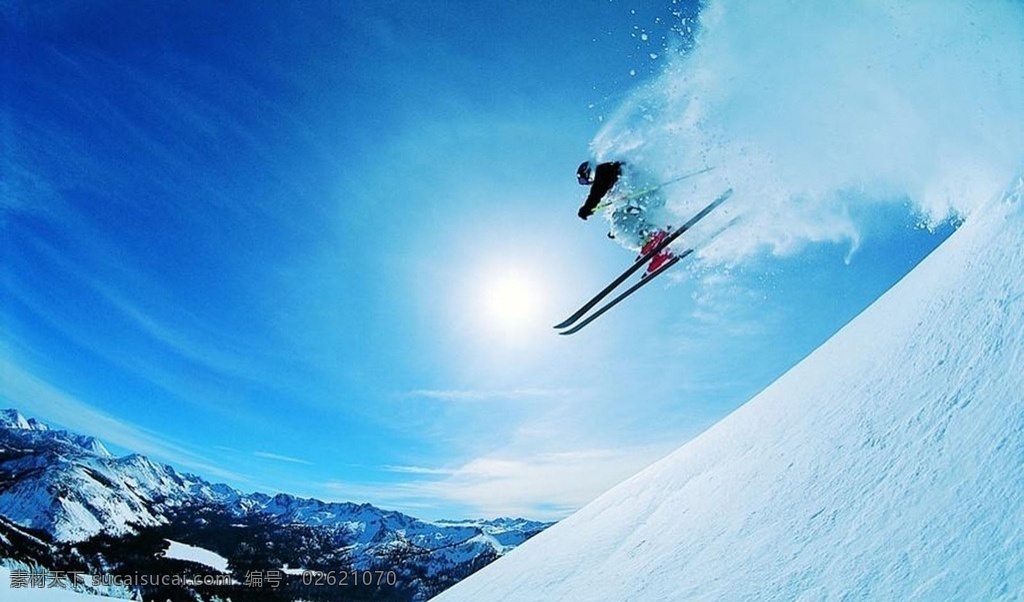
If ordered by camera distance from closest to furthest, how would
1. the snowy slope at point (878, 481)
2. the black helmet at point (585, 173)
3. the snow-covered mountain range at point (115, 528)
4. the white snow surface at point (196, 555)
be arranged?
the snowy slope at point (878, 481)
the black helmet at point (585, 173)
the white snow surface at point (196, 555)
the snow-covered mountain range at point (115, 528)

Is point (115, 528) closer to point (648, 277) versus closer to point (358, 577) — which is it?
point (358, 577)

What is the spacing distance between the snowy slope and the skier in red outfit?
415 centimetres

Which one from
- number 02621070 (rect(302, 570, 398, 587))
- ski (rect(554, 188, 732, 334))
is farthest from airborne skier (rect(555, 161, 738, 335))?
number 02621070 (rect(302, 570, 398, 587))

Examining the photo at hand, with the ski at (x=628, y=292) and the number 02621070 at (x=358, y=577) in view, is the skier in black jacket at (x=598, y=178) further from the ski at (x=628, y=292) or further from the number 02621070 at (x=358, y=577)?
the number 02621070 at (x=358, y=577)

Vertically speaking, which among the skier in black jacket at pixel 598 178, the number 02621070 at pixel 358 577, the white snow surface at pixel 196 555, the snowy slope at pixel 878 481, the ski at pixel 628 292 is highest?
the skier in black jacket at pixel 598 178

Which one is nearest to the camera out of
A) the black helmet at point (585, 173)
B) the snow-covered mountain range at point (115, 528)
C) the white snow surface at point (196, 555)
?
the black helmet at point (585, 173)

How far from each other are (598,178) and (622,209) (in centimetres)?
103

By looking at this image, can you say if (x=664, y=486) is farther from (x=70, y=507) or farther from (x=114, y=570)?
(x=70, y=507)

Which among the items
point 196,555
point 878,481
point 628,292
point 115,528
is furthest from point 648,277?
point 115,528

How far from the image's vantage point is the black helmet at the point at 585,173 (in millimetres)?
9898

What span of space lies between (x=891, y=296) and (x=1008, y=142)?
10.8 ft

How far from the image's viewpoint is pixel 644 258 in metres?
10.9

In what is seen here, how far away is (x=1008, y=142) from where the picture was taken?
887 centimetres

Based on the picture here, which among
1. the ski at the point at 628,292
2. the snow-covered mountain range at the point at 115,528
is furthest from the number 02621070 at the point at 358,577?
the ski at the point at 628,292
